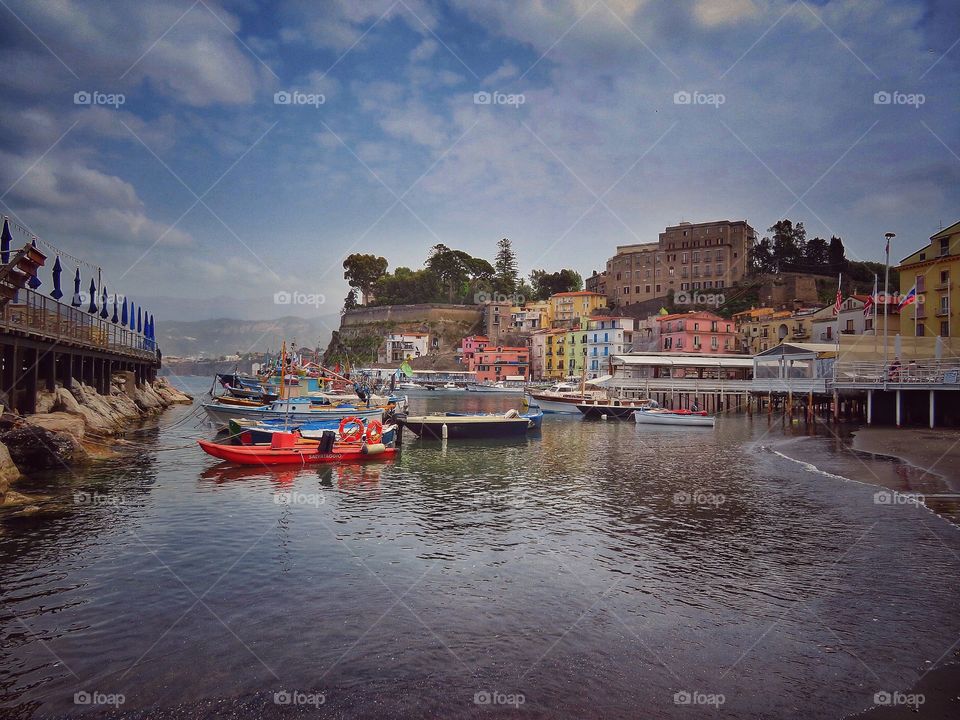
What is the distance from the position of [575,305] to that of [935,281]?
8160 centimetres

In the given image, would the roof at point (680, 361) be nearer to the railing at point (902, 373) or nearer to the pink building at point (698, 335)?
the pink building at point (698, 335)

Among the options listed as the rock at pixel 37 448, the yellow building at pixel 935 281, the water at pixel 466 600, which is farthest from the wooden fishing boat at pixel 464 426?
the yellow building at pixel 935 281

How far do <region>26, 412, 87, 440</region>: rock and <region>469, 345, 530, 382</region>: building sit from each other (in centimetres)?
9604

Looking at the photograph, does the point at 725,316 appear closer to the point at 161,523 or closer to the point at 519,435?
the point at 519,435

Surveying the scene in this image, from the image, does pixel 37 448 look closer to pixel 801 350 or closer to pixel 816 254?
pixel 801 350

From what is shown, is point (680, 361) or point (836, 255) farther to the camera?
point (836, 255)

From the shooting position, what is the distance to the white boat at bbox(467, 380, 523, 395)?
10525 centimetres

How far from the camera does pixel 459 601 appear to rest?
1166cm

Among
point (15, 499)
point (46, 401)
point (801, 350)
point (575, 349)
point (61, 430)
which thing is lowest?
point (15, 499)

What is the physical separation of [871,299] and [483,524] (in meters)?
47.9

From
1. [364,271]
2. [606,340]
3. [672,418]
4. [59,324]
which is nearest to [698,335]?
[606,340]

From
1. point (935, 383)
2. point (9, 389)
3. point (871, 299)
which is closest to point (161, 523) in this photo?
point (9, 389)

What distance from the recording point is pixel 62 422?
93.2 feet

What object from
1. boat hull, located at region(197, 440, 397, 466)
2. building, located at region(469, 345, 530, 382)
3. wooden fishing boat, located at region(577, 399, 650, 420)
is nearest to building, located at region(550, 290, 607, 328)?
building, located at region(469, 345, 530, 382)
